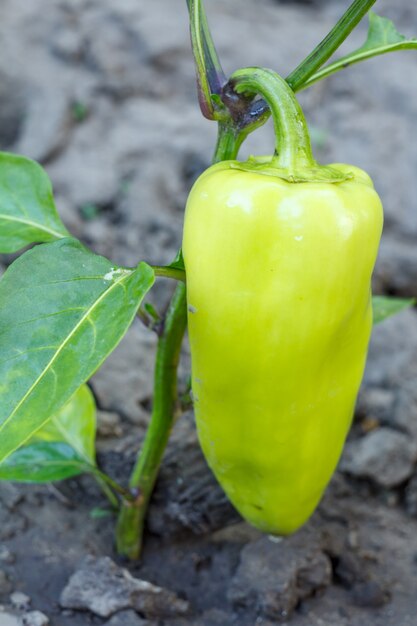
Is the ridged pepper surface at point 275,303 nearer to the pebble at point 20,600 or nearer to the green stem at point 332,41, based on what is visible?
the green stem at point 332,41

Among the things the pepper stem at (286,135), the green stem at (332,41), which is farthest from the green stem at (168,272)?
the green stem at (332,41)

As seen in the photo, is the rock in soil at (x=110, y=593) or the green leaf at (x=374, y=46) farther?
the rock in soil at (x=110, y=593)

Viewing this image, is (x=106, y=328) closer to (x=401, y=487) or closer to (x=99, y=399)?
(x=99, y=399)

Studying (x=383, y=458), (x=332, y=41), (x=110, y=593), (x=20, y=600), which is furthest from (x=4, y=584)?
(x=332, y=41)

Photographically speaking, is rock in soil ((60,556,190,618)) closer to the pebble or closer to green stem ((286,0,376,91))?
the pebble

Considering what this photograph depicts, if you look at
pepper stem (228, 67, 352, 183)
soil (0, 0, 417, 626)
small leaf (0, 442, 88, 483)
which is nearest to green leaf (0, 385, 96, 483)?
small leaf (0, 442, 88, 483)

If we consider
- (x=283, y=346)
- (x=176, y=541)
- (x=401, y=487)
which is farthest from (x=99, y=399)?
(x=283, y=346)
